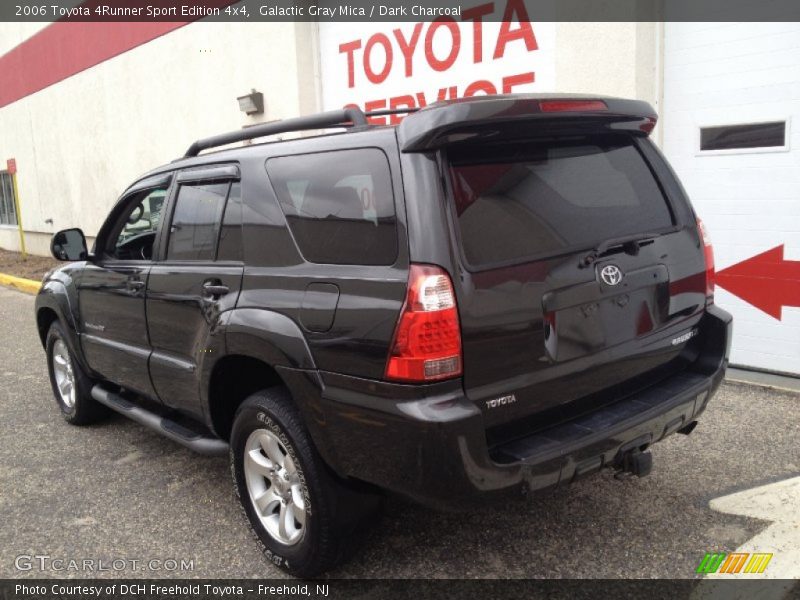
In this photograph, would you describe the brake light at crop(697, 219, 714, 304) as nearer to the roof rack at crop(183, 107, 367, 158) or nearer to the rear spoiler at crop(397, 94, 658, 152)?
the rear spoiler at crop(397, 94, 658, 152)

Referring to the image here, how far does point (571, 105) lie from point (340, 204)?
954 millimetres

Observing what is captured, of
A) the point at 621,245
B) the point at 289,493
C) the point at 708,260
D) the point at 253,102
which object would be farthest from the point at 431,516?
the point at 253,102

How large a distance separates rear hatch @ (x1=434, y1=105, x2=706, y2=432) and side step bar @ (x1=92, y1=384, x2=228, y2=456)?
1.57 metres

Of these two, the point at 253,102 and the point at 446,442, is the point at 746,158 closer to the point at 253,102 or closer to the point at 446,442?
the point at 446,442

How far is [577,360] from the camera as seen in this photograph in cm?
265

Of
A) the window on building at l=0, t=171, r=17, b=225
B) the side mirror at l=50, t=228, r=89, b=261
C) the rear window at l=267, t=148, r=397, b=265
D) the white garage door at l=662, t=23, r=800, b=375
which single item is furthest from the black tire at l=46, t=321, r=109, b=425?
the window on building at l=0, t=171, r=17, b=225

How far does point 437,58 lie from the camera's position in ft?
25.0

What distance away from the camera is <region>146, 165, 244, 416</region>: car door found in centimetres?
326

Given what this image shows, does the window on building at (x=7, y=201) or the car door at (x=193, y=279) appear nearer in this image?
the car door at (x=193, y=279)

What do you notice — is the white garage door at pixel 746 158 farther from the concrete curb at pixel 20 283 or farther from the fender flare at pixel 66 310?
the concrete curb at pixel 20 283

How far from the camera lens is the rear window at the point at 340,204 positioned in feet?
8.41

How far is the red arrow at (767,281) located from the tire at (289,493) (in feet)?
12.7

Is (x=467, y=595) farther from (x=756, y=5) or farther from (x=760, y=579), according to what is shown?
(x=756, y=5)

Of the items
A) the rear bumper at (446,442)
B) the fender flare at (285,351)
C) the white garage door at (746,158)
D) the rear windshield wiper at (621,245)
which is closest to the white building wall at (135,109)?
the white garage door at (746,158)
